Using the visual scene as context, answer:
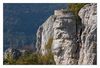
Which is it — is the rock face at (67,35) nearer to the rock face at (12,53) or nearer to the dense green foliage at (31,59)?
the dense green foliage at (31,59)

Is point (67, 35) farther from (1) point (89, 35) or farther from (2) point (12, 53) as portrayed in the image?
(2) point (12, 53)

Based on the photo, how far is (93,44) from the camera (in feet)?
25.5

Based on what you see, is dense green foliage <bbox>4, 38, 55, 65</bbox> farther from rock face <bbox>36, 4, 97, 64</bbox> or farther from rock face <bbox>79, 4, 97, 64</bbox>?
rock face <bbox>79, 4, 97, 64</bbox>

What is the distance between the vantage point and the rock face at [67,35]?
7.84m

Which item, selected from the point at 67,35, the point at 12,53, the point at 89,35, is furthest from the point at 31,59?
the point at 89,35

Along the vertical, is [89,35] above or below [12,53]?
above

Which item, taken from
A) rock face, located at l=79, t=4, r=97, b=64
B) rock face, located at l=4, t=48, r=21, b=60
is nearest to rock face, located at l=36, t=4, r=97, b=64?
rock face, located at l=79, t=4, r=97, b=64

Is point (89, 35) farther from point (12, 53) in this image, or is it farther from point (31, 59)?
point (12, 53)

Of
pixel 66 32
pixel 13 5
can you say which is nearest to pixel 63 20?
pixel 66 32

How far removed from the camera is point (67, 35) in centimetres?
789

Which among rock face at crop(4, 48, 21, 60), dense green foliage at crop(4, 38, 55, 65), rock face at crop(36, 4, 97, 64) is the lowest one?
dense green foliage at crop(4, 38, 55, 65)

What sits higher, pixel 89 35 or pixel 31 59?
pixel 89 35

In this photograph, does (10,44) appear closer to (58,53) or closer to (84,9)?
(58,53)

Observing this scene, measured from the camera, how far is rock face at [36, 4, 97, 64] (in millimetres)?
7836
